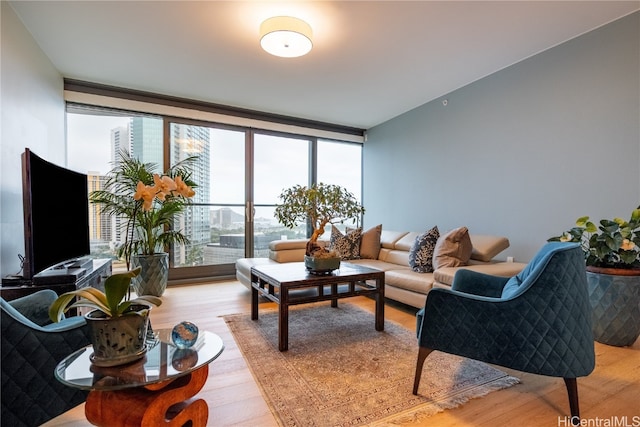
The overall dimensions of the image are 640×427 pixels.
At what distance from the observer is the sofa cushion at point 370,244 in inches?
160

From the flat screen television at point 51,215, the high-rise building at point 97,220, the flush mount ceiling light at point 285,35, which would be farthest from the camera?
the high-rise building at point 97,220

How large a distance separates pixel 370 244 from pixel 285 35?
2.64 metres

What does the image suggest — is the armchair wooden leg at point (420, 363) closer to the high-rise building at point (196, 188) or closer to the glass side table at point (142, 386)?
the glass side table at point (142, 386)

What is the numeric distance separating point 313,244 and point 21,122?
2521 millimetres

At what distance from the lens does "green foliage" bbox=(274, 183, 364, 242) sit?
8.58 ft

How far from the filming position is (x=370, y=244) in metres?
4.10

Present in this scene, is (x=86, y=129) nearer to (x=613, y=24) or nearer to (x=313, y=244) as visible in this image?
(x=313, y=244)

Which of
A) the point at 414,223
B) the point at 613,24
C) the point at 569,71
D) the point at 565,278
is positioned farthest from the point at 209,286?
the point at 613,24

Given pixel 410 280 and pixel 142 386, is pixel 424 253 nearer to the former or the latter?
pixel 410 280

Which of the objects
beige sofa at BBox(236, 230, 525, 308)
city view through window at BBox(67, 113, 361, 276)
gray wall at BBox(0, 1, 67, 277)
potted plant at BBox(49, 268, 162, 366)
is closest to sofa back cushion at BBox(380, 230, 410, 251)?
beige sofa at BBox(236, 230, 525, 308)

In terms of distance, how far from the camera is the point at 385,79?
3.56m

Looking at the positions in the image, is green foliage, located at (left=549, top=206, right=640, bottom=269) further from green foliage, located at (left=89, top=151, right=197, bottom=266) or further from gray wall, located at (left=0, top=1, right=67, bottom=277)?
gray wall, located at (left=0, top=1, right=67, bottom=277)

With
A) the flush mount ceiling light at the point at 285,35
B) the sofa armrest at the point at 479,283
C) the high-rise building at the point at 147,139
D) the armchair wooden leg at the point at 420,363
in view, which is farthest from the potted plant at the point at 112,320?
the high-rise building at the point at 147,139

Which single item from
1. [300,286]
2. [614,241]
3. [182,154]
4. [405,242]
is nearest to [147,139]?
[182,154]
